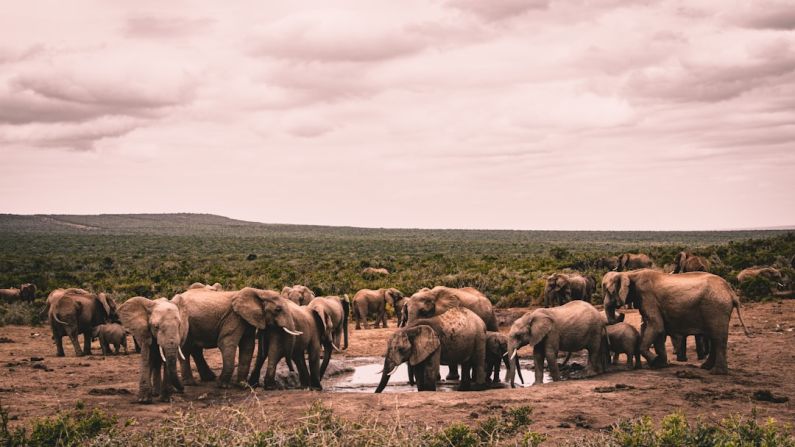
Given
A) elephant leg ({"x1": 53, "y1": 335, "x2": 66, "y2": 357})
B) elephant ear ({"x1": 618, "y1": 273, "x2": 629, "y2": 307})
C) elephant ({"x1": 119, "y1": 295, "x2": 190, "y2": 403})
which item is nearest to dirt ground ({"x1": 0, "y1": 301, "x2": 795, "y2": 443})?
elephant ({"x1": 119, "y1": 295, "x2": 190, "y2": 403})

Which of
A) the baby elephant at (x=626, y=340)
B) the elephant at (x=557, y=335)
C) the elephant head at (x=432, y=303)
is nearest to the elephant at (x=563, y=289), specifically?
the elephant head at (x=432, y=303)

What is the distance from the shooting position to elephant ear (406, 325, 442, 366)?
1409 centimetres

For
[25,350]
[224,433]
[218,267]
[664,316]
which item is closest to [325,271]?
[218,267]

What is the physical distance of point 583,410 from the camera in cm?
1167

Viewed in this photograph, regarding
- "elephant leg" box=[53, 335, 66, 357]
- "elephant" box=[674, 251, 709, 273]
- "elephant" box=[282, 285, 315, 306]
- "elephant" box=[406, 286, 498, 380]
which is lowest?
"elephant leg" box=[53, 335, 66, 357]

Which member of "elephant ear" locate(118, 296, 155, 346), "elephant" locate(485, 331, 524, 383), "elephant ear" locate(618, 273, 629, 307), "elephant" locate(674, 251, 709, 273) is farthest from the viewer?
Result: "elephant" locate(674, 251, 709, 273)

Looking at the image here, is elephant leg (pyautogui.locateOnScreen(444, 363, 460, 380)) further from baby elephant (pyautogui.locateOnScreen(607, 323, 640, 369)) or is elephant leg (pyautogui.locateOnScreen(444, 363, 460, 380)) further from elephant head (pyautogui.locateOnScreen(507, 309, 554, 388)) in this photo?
baby elephant (pyautogui.locateOnScreen(607, 323, 640, 369))

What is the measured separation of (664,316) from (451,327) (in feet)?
15.2

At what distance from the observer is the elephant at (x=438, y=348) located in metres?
14.1

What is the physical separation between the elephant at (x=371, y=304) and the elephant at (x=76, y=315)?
30.0 feet

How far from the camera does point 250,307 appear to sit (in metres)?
14.4

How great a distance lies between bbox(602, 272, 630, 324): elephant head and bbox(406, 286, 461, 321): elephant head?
3.54m

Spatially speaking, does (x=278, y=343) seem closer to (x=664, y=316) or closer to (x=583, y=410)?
(x=583, y=410)

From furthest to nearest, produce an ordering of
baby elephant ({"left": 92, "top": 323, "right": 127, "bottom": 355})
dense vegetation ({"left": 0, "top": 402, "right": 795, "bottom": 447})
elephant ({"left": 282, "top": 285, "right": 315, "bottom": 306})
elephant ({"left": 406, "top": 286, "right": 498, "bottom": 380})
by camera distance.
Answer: elephant ({"left": 282, "top": 285, "right": 315, "bottom": 306}) → baby elephant ({"left": 92, "top": 323, "right": 127, "bottom": 355}) → elephant ({"left": 406, "top": 286, "right": 498, "bottom": 380}) → dense vegetation ({"left": 0, "top": 402, "right": 795, "bottom": 447})
